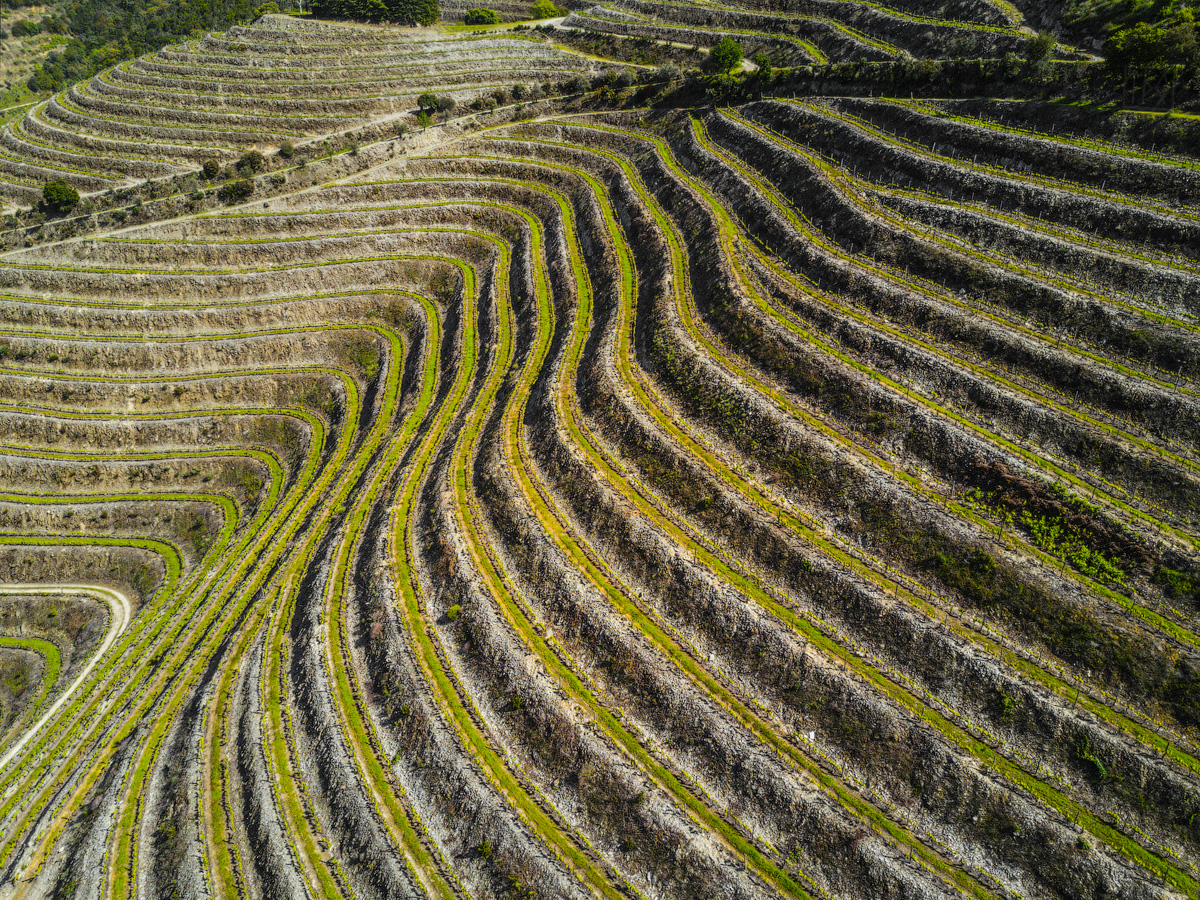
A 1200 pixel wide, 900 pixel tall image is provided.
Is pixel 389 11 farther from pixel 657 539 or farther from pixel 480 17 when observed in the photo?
pixel 657 539

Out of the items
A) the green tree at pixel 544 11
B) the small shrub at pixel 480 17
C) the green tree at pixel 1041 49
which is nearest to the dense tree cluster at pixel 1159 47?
the green tree at pixel 1041 49

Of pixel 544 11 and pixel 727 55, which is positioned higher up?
pixel 544 11

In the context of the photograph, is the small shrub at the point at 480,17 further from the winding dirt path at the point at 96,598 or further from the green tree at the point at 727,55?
the winding dirt path at the point at 96,598

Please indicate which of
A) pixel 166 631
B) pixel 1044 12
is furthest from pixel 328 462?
pixel 1044 12

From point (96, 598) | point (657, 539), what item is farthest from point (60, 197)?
point (657, 539)

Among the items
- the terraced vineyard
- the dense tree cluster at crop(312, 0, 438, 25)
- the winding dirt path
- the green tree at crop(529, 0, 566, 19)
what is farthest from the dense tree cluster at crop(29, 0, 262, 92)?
the winding dirt path
